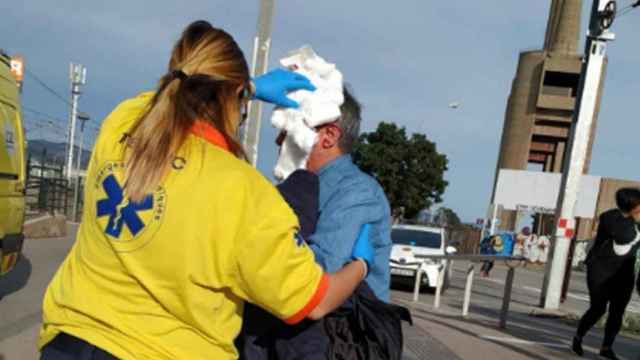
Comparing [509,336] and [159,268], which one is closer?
[159,268]

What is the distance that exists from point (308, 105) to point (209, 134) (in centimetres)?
50

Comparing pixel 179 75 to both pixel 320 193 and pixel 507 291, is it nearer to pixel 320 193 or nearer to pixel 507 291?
pixel 320 193

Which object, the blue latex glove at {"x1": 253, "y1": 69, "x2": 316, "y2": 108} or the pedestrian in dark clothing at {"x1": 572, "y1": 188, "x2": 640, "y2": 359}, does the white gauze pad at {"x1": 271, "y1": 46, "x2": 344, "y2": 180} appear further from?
the pedestrian in dark clothing at {"x1": 572, "y1": 188, "x2": 640, "y2": 359}

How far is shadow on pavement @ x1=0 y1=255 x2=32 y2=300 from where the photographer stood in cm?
740

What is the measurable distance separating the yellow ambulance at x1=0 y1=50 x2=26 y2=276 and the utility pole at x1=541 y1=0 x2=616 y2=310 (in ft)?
28.6

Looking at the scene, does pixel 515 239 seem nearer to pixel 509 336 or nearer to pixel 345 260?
pixel 509 336

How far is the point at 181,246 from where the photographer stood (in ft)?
4.49

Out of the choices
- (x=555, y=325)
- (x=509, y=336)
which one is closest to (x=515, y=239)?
(x=555, y=325)

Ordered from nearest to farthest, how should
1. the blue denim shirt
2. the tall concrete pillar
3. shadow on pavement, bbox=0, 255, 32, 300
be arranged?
the blue denim shirt < shadow on pavement, bbox=0, 255, 32, 300 < the tall concrete pillar

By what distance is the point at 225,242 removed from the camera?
1372 millimetres

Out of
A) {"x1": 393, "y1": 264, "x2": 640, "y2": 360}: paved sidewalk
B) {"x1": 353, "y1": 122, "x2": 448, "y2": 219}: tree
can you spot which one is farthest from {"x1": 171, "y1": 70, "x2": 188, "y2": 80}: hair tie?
{"x1": 353, "y1": 122, "x2": 448, "y2": 219}: tree

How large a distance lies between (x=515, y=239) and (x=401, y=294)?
51.3ft

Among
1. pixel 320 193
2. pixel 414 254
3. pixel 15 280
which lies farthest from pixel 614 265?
pixel 15 280

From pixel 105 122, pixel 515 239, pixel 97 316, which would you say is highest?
pixel 105 122
